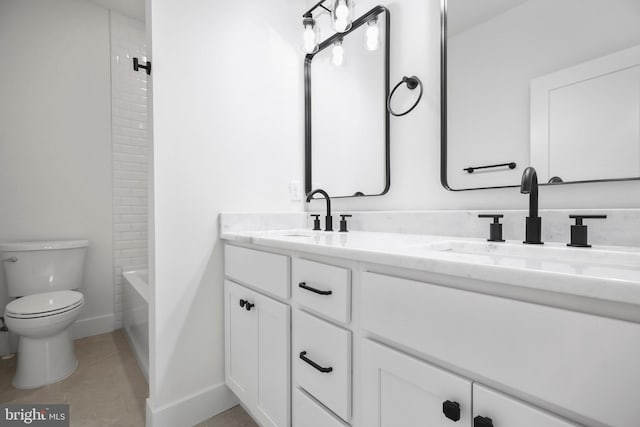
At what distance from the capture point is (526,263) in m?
0.57

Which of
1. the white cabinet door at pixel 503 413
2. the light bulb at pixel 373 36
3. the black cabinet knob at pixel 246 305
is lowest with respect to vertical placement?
the black cabinet knob at pixel 246 305

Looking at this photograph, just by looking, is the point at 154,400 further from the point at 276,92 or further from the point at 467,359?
the point at 276,92

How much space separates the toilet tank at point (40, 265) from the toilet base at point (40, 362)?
0.39 metres

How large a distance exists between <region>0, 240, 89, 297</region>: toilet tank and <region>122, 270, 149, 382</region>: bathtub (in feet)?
1.18

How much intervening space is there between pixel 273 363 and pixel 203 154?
977mm

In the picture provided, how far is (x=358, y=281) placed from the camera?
0.78m

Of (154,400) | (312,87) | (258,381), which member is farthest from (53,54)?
(258,381)

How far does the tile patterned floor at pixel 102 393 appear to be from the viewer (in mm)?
1394

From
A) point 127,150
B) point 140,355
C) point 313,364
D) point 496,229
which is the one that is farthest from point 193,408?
point 127,150

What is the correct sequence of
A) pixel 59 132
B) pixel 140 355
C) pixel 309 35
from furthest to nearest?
pixel 59 132 → pixel 140 355 → pixel 309 35

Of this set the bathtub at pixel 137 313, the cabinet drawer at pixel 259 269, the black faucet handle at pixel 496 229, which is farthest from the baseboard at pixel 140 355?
the black faucet handle at pixel 496 229

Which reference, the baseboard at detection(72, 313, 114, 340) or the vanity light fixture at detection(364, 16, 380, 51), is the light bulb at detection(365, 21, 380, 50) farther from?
the baseboard at detection(72, 313, 114, 340)

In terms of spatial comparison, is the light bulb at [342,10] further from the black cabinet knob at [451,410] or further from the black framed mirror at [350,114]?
the black cabinet knob at [451,410]

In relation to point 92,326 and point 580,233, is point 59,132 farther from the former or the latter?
point 580,233
